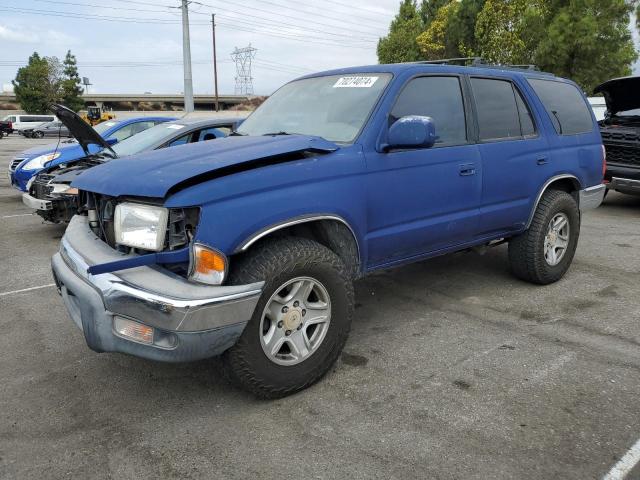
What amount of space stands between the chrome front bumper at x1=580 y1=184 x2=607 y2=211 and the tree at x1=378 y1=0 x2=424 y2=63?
2871 centimetres

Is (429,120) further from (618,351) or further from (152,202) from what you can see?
(618,351)

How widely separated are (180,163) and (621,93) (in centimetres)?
860

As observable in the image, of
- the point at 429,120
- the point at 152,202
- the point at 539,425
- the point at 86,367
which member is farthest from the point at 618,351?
the point at 86,367

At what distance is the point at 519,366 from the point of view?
3.43 meters

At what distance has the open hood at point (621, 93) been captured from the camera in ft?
28.3

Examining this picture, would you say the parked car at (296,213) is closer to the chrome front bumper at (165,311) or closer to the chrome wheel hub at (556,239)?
the chrome front bumper at (165,311)

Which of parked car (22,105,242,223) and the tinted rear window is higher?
the tinted rear window

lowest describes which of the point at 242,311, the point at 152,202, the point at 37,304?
the point at 37,304

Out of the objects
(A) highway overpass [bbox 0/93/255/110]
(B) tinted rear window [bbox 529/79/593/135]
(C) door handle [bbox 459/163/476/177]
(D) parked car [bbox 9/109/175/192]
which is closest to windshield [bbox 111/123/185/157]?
(D) parked car [bbox 9/109/175/192]

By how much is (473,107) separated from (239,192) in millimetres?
2273

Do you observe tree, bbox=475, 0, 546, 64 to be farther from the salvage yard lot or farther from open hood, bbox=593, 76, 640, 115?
the salvage yard lot

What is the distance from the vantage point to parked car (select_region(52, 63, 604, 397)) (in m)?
2.64

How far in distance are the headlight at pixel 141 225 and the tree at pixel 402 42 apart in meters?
31.8

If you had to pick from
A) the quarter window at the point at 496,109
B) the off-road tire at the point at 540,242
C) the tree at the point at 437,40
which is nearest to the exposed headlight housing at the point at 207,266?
the quarter window at the point at 496,109
